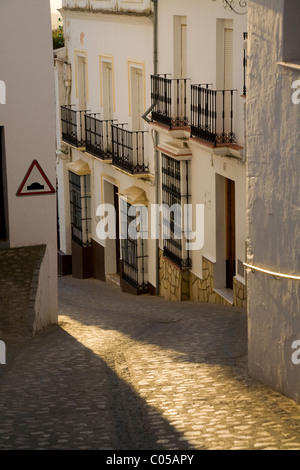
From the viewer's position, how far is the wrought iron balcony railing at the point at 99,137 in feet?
68.4

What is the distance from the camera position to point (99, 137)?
70.7 feet

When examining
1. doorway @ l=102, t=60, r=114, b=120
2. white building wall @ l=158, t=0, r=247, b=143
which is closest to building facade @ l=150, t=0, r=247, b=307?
white building wall @ l=158, t=0, r=247, b=143

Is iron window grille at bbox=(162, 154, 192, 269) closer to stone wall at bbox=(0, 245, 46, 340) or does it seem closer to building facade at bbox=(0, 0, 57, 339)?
building facade at bbox=(0, 0, 57, 339)

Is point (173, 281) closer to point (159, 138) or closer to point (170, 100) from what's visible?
point (159, 138)

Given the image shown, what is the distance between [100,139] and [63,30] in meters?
4.96

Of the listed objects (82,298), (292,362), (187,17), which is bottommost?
(82,298)

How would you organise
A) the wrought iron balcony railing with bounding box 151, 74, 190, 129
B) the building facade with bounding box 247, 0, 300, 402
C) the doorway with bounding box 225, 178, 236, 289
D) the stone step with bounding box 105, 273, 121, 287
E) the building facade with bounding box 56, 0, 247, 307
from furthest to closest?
the stone step with bounding box 105, 273, 121, 287, the wrought iron balcony railing with bounding box 151, 74, 190, 129, the doorway with bounding box 225, 178, 236, 289, the building facade with bounding box 56, 0, 247, 307, the building facade with bounding box 247, 0, 300, 402

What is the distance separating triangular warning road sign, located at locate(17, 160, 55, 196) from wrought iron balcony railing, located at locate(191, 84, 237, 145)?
10.7ft

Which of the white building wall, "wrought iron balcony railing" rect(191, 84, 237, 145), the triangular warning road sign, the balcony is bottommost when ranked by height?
the balcony

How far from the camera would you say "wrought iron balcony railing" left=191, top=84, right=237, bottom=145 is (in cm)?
1488

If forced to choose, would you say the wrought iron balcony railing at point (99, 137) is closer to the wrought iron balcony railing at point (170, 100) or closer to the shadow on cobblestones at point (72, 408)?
the wrought iron balcony railing at point (170, 100)

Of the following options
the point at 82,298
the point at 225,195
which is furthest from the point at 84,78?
the point at 225,195
